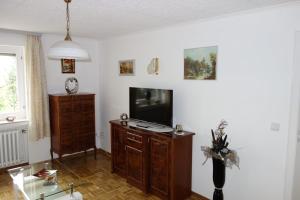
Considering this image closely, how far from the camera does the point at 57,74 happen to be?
423 centimetres

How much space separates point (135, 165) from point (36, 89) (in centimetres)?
218

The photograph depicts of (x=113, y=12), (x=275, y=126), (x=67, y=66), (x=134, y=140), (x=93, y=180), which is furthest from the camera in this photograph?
(x=67, y=66)

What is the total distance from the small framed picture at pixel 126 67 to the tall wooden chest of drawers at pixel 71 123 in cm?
75

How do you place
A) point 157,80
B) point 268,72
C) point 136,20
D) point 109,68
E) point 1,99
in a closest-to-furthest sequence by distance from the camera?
1. point 268,72
2. point 136,20
3. point 157,80
4. point 1,99
5. point 109,68

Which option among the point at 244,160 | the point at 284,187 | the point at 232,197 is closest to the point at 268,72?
the point at 244,160

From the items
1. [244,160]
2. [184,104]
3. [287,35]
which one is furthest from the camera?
[184,104]

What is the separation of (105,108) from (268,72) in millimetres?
3281

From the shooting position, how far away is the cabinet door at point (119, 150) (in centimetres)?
349

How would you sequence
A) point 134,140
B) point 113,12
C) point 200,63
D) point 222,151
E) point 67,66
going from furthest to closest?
point 67,66 → point 134,140 → point 200,63 → point 113,12 → point 222,151

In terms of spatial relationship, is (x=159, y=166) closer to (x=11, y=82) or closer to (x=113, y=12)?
(x=113, y=12)

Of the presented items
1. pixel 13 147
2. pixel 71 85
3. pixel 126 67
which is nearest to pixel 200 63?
pixel 126 67

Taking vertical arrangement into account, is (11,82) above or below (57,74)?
below

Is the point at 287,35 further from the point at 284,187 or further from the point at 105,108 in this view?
the point at 105,108

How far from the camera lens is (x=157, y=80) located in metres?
3.48
